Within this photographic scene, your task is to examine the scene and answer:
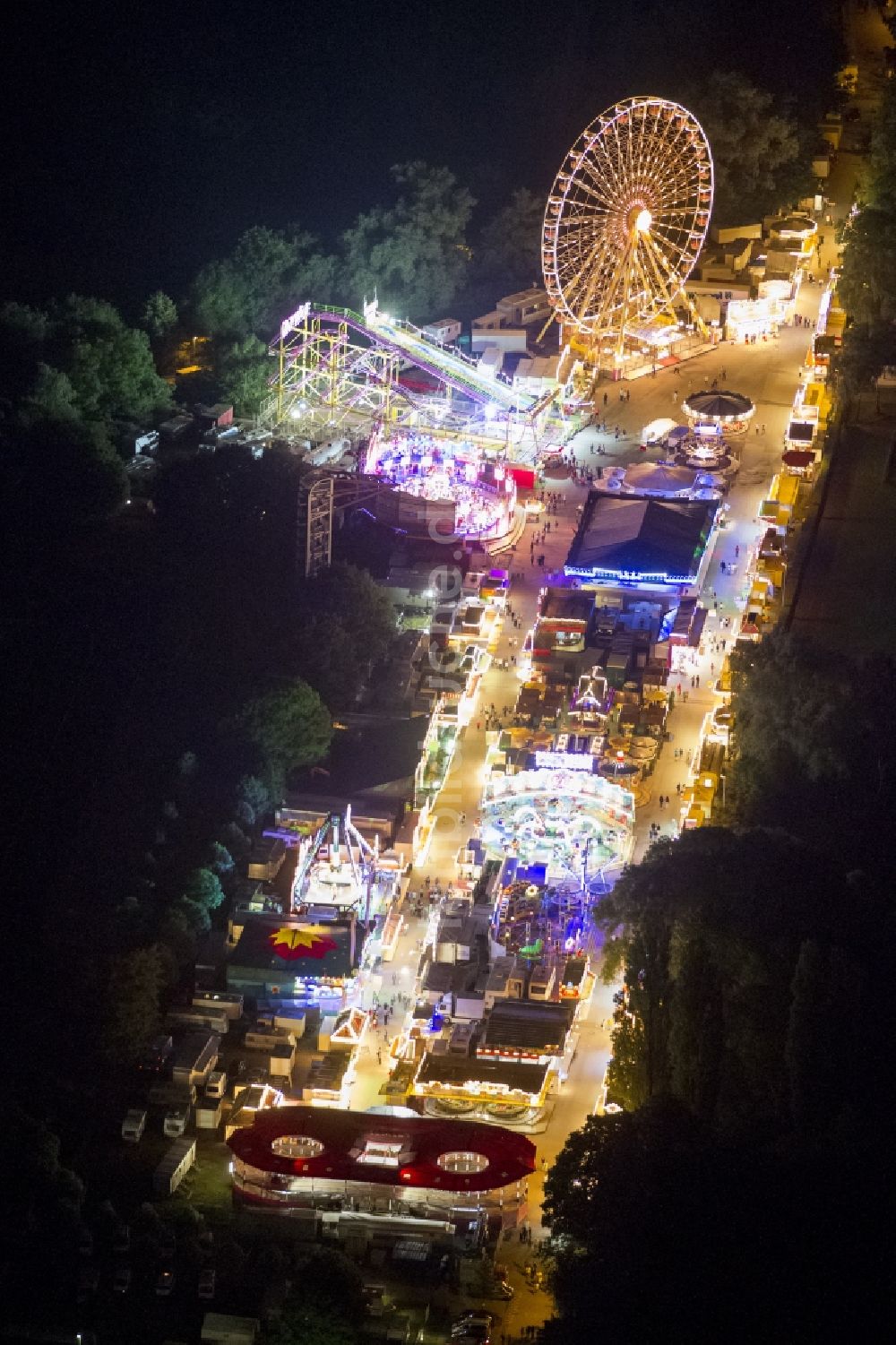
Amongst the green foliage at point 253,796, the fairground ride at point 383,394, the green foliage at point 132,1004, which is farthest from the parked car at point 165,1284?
the fairground ride at point 383,394

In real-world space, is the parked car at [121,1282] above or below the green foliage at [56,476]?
below

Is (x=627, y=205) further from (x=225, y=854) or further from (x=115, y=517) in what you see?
(x=225, y=854)

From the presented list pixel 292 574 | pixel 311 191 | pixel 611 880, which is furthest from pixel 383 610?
pixel 311 191

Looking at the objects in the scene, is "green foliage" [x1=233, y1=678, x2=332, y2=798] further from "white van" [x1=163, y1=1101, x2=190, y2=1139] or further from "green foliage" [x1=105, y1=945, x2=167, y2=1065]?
"white van" [x1=163, y1=1101, x2=190, y2=1139]

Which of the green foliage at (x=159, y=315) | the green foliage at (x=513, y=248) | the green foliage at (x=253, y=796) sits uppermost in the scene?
the green foliage at (x=513, y=248)

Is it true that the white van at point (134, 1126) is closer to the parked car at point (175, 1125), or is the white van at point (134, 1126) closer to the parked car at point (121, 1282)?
the parked car at point (175, 1125)

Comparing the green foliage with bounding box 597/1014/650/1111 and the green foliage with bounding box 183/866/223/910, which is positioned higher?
the green foliage with bounding box 183/866/223/910

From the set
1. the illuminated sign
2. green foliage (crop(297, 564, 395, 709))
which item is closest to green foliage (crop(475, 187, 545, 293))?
green foliage (crop(297, 564, 395, 709))
